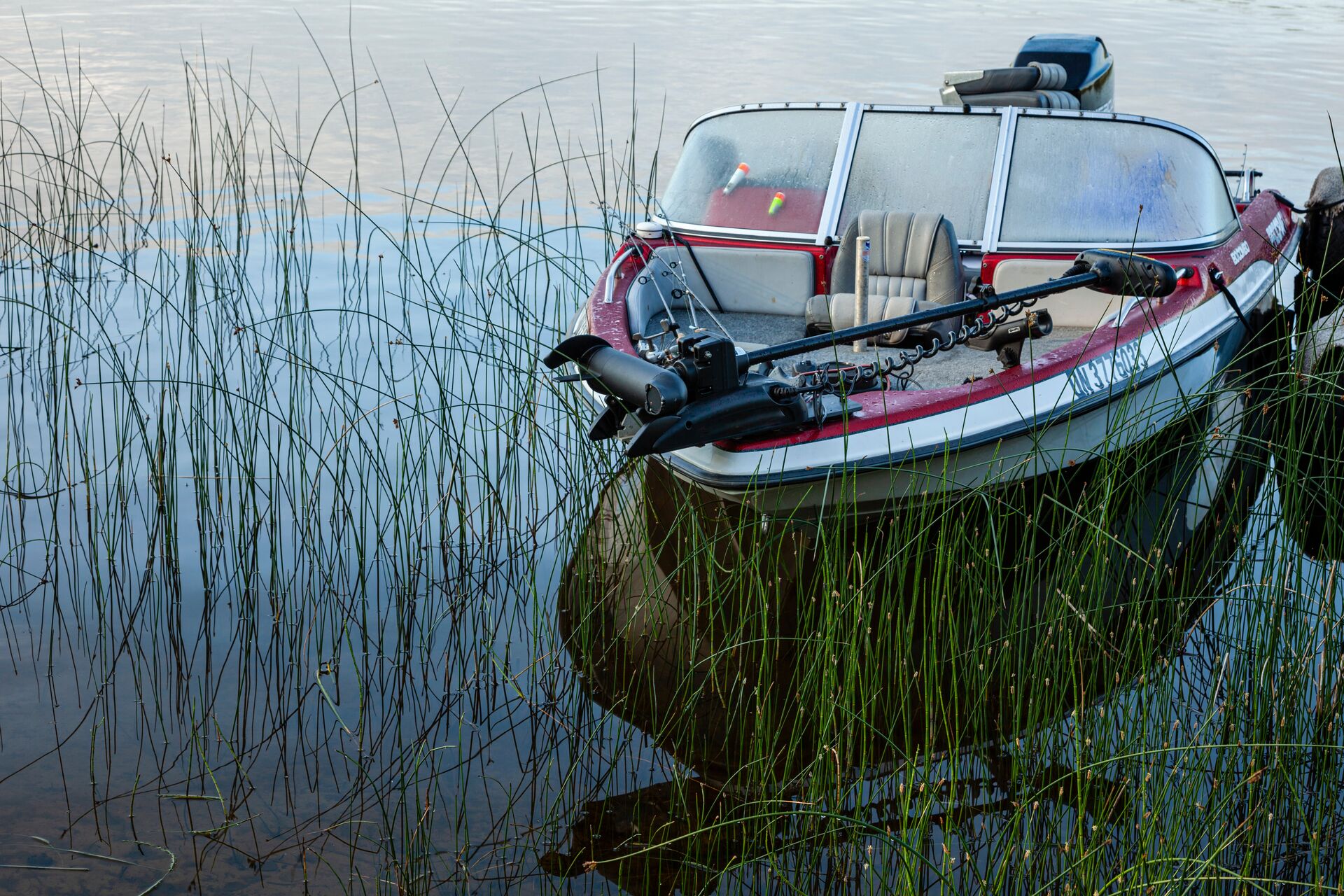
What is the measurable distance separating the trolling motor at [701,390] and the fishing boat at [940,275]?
0.06 feet

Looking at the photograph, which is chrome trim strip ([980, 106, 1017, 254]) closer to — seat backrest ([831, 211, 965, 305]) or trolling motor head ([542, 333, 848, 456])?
seat backrest ([831, 211, 965, 305])

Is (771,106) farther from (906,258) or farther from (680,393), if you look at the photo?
(680,393)

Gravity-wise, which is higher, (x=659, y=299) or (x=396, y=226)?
(x=659, y=299)

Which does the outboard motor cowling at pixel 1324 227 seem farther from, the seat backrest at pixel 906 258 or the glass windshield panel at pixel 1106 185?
the seat backrest at pixel 906 258

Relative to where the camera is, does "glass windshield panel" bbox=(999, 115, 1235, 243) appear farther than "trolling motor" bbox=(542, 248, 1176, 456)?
Yes

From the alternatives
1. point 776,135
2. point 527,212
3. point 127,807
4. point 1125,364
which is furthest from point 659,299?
point 527,212

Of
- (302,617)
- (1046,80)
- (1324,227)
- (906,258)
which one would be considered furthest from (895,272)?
(1324,227)

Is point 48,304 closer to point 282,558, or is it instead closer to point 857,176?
point 282,558

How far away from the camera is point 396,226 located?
8.62 m

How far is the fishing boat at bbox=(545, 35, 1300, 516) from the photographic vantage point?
3.74m

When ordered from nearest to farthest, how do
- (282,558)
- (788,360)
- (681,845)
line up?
(681,845), (282,558), (788,360)

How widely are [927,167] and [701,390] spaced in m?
2.55

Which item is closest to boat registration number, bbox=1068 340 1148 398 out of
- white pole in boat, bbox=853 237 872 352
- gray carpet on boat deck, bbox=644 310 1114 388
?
gray carpet on boat deck, bbox=644 310 1114 388

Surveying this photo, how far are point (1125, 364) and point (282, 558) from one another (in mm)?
2690
